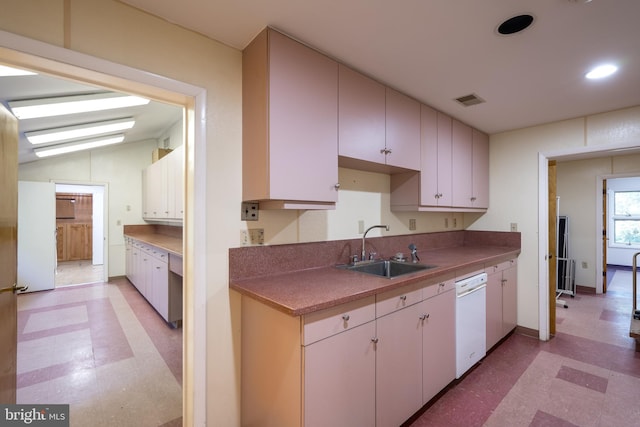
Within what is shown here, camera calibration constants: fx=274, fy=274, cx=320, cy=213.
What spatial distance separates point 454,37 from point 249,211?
157cm

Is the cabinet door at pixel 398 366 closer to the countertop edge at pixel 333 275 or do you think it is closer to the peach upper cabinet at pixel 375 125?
the countertop edge at pixel 333 275

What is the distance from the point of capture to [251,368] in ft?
5.03

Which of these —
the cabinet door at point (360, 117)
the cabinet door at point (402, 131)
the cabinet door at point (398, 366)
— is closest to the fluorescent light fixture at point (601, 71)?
the cabinet door at point (402, 131)

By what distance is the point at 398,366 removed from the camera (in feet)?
5.34

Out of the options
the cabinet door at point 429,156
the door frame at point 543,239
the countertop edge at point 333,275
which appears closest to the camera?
the countertop edge at point 333,275

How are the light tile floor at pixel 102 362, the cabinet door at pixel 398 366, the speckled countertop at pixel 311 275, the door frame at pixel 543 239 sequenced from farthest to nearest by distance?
the door frame at pixel 543 239
the light tile floor at pixel 102 362
the cabinet door at pixel 398 366
the speckled countertop at pixel 311 275

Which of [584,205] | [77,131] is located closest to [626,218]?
[584,205]

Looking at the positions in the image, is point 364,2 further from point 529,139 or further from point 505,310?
point 505,310

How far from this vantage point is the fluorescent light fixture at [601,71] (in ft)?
6.26

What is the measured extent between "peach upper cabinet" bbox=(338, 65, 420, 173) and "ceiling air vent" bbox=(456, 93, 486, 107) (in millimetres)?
396

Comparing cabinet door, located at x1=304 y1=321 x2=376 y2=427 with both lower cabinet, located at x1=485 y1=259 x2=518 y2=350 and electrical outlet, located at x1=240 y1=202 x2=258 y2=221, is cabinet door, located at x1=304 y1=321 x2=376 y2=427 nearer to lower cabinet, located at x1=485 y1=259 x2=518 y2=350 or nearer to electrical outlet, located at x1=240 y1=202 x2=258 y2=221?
electrical outlet, located at x1=240 y1=202 x2=258 y2=221

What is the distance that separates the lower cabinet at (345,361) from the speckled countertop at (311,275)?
7 cm

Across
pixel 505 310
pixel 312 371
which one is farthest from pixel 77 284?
pixel 505 310

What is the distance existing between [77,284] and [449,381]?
648 cm
